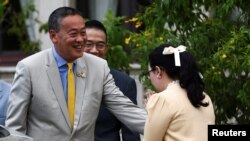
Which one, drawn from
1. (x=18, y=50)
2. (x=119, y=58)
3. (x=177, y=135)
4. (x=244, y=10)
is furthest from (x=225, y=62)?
(x=18, y=50)

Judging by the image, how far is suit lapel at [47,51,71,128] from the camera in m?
5.82

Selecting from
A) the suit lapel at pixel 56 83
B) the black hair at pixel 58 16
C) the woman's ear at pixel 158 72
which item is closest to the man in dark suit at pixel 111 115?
the suit lapel at pixel 56 83

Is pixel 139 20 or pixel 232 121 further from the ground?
pixel 139 20

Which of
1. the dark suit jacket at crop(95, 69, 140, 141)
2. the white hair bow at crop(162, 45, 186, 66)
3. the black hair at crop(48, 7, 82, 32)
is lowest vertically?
the dark suit jacket at crop(95, 69, 140, 141)

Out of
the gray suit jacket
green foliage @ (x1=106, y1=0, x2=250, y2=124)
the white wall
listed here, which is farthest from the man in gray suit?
the white wall

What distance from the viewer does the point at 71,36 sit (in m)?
5.82

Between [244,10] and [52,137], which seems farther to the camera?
[244,10]

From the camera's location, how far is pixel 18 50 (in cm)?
1302

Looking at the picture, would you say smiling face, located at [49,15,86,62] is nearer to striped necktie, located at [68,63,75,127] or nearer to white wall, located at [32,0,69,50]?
striped necktie, located at [68,63,75,127]

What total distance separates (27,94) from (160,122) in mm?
1024

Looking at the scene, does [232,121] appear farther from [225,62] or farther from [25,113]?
[25,113]

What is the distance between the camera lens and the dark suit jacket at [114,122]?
21.4ft

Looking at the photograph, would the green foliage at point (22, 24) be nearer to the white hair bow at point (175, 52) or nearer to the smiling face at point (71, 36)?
the smiling face at point (71, 36)

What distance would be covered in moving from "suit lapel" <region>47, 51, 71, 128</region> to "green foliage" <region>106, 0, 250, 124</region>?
1310mm
